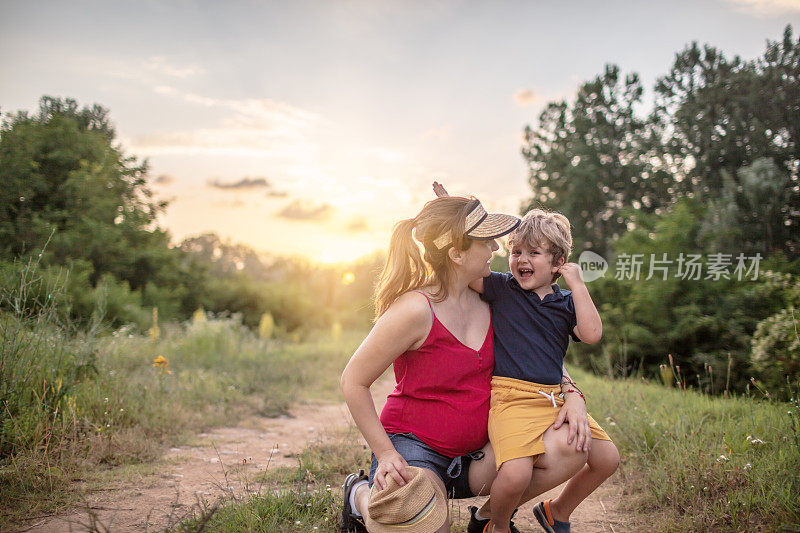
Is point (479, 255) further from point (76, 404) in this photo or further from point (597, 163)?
point (597, 163)

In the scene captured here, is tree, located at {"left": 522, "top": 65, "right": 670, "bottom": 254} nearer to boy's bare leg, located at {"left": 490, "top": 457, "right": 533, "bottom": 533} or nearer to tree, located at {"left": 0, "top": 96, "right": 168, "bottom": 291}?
tree, located at {"left": 0, "top": 96, "right": 168, "bottom": 291}

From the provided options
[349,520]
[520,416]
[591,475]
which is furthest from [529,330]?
[349,520]

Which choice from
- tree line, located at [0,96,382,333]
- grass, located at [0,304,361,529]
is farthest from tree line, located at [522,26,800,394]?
tree line, located at [0,96,382,333]

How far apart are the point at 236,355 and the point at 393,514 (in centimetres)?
698

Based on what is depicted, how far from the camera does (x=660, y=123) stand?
2273cm

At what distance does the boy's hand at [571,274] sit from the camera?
259 centimetres

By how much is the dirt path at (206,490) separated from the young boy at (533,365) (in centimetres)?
Result: 49

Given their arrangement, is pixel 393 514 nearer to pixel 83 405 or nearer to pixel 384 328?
pixel 384 328

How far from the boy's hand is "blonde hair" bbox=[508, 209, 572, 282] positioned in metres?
0.06

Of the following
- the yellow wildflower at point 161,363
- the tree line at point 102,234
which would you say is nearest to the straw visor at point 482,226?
the yellow wildflower at point 161,363

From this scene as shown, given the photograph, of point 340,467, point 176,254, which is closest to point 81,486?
point 340,467

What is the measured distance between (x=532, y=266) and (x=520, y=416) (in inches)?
28.5

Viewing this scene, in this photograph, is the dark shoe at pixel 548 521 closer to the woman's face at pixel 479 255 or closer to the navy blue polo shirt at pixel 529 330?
the navy blue polo shirt at pixel 529 330

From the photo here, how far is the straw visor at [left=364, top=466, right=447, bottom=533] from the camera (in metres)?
2.14
